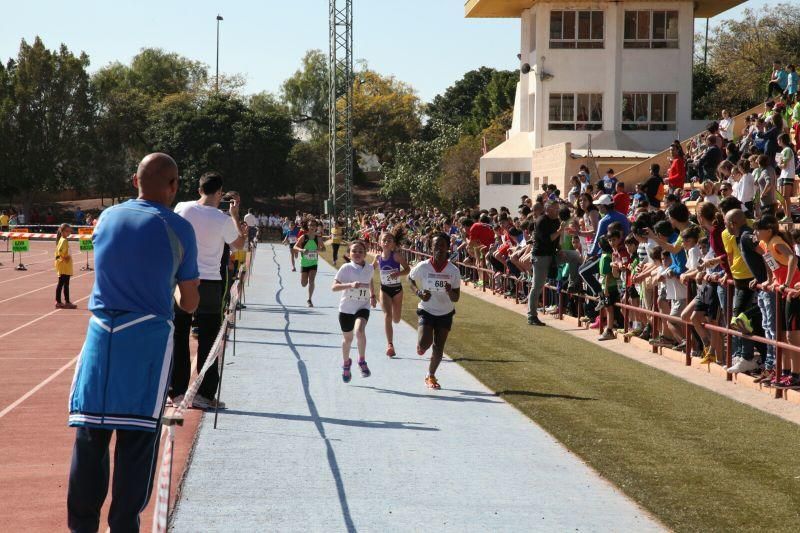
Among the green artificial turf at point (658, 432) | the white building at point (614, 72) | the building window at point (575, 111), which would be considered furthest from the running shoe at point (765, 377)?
the building window at point (575, 111)

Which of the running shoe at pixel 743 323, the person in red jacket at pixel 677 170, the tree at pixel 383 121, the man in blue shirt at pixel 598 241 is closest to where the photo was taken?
the running shoe at pixel 743 323

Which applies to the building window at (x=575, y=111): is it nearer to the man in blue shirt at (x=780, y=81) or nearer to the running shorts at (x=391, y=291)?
the man in blue shirt at (x=780, y=81)

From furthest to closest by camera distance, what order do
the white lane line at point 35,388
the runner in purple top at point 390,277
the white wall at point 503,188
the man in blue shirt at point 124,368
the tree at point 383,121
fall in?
the tree at point 383,121 < the white wall at point 503,188 < the runner in purple top at point 390,277 < the white lane line at point 35,388 < the man in blue shirt at point 124,368

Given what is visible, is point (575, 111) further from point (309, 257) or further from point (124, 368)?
point (124, 368)

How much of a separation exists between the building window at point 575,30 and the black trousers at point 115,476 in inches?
1714

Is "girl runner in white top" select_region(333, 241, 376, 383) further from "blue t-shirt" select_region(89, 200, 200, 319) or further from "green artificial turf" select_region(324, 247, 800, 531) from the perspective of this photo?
"blue t-shirt" select_region(89, 200, 200, 319)

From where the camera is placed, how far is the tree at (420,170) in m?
74.4

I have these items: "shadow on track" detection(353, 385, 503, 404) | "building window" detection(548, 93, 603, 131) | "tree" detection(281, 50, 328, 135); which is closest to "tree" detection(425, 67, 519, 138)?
"tree" detection(281, 50, 328, 135)

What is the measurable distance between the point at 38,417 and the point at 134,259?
631 cm

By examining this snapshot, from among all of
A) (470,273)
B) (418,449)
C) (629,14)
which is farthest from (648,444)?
(629,14)

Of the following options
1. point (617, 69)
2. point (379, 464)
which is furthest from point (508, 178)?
point (379, 464)

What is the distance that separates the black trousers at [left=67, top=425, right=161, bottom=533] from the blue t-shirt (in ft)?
1.93

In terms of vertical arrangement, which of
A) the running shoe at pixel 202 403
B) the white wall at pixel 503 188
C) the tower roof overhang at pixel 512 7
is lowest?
the running shoe at pixel 202 403

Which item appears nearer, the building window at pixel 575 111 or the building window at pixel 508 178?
the building window at pixel 575 111
